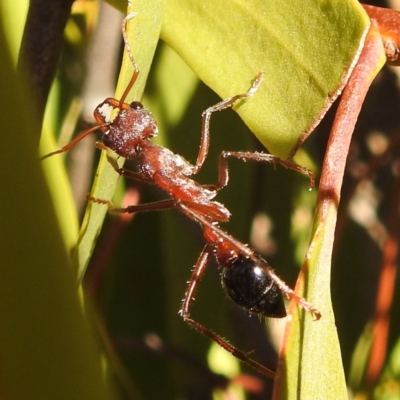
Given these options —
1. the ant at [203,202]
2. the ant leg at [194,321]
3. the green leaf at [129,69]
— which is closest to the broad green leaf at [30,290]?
the green leaf at [129,69]

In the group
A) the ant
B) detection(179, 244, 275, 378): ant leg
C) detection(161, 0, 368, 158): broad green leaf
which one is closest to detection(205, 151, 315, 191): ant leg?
the ant

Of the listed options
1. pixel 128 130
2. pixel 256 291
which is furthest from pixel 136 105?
pixel 256 291

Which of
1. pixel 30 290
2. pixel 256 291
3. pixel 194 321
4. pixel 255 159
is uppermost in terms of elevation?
pixel 30 290

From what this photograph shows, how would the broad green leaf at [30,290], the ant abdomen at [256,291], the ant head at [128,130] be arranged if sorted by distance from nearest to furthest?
1. the broad green leaf at [30,290]
2. the ant abdomen at [256,291]
3. the ant head at [128,130]

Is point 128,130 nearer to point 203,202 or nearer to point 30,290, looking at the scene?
point 203,202

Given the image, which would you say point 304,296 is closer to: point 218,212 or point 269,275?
point 269,275

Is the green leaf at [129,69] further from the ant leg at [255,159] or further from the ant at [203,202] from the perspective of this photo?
the ant leg at [255,159]

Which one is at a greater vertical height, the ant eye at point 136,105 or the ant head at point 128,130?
the ant eye at point 136,105
